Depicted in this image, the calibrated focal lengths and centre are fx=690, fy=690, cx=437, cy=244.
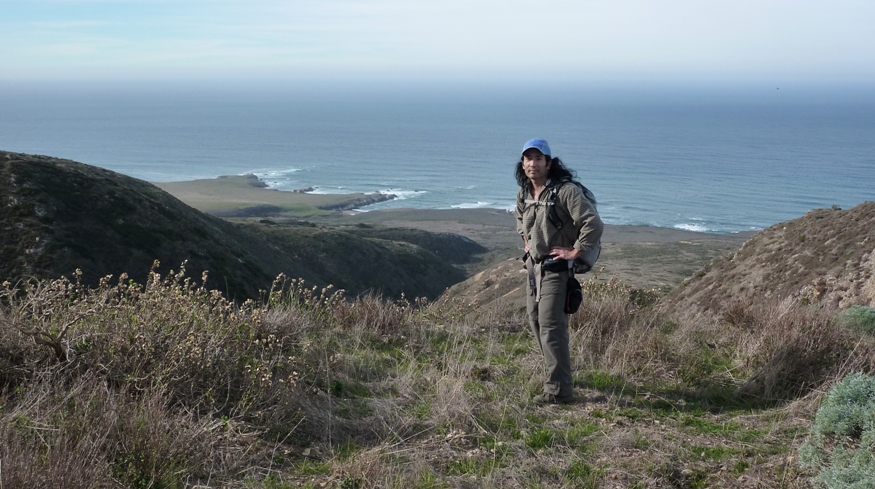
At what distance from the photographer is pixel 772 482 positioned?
384 cm

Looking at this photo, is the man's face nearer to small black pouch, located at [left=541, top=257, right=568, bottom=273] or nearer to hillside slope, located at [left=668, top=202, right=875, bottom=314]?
small black pouch, located at [left=541, top=257, right=568, bottom=273]

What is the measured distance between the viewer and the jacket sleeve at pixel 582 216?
16.6 feet

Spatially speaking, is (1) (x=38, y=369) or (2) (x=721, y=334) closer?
(1) (x=38, y=369)

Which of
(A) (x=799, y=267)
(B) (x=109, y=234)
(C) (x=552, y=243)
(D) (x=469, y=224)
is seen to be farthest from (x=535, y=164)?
(D) (x=469, y=224)

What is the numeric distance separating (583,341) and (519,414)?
6.11 feet

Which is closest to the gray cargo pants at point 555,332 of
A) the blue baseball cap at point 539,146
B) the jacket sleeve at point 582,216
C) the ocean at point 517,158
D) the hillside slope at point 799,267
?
the jacket sleeve at point 582,216

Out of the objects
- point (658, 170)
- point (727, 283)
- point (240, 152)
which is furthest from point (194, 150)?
point (727, 283)

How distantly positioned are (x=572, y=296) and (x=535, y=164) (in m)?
1.05

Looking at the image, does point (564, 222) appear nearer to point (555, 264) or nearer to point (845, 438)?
point (555, 264)

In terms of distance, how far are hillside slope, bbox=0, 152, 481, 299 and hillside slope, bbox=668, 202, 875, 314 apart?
11351 millimetres

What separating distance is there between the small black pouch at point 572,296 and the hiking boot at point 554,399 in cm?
67

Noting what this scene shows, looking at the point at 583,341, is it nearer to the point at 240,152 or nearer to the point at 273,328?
the point at 273,328

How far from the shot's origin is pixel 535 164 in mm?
5297

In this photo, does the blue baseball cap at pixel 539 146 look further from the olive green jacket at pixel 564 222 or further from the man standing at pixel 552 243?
the olive green jacket at pixel 564 222
